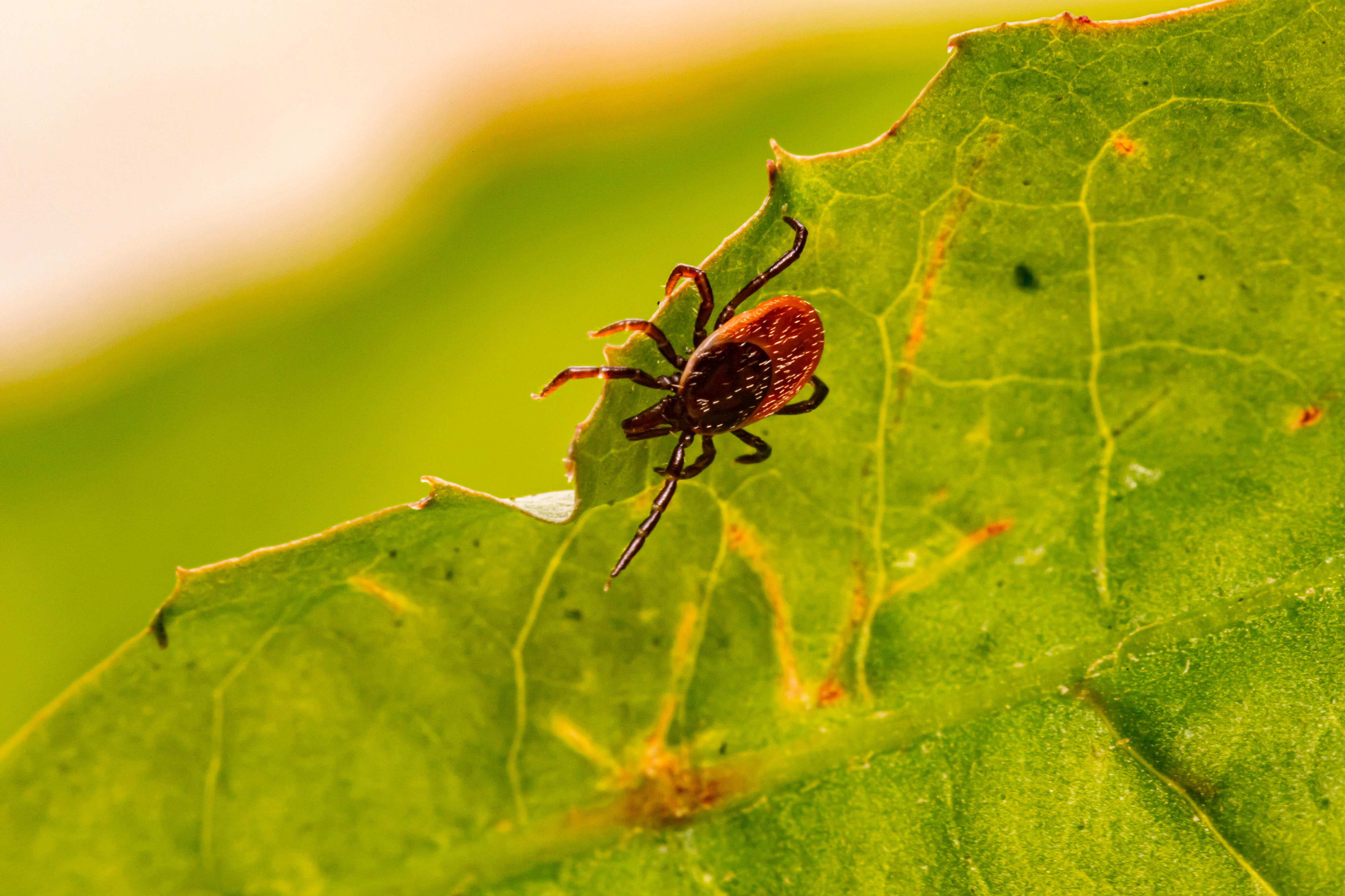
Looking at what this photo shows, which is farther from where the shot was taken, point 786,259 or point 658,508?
point 658,508

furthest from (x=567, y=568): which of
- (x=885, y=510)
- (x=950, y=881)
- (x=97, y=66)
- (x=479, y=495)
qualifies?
(x=97, y=66)

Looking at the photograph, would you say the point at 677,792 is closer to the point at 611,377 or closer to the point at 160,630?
the point at 611,377

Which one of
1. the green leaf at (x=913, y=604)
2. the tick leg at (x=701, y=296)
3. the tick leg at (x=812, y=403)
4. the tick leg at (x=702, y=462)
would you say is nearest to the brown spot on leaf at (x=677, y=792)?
the green leaf at (x=913, y=604)

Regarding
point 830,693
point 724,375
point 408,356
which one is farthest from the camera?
point 408,356

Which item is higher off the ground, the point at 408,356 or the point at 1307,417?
the point at 408,356

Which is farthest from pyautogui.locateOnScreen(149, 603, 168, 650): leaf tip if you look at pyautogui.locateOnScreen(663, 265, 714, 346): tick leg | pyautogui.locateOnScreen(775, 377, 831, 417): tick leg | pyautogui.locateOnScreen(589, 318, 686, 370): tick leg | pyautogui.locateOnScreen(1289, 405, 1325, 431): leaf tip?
pyautogui.locateOnScreen(1289, 405, 1325, 431): leaf tip

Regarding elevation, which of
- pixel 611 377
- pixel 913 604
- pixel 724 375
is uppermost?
pixel 611 377

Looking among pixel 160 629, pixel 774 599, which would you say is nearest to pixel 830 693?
pixel 774 599

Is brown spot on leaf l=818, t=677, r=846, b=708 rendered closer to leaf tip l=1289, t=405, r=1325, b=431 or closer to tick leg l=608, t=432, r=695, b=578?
tick leg l=608, t=432, r=695, b=578
